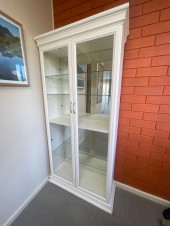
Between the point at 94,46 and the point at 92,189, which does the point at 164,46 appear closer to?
the point at 94,46

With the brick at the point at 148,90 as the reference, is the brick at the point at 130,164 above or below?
below

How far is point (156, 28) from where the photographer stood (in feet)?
3.32

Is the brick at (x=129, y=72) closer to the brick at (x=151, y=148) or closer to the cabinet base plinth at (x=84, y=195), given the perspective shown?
the brick at (x=151, y=148)

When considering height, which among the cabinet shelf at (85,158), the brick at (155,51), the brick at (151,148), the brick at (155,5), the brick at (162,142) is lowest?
the cabinet shelf at (85,158)

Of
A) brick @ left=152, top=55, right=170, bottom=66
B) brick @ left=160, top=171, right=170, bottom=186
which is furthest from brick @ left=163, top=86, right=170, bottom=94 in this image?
brick @ left=160, top=171, right=170, bottom=186

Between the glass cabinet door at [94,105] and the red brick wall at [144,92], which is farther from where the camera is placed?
the glass cabinet door at [94,105]

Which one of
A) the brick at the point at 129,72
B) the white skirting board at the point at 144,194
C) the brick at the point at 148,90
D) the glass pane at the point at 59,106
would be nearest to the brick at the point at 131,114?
the brick at the point at 148,90

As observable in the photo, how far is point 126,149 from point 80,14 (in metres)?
1.81

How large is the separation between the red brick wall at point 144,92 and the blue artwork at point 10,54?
0.72 metres

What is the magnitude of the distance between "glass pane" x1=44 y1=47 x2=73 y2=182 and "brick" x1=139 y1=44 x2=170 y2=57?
34.1 inches

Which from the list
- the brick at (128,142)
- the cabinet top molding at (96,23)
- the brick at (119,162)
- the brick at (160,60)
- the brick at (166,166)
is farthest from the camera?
the brick at (119,162)

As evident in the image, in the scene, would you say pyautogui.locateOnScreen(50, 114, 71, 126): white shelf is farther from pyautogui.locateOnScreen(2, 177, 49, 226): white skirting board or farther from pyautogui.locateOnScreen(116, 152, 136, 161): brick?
pyautogui.locateOnScreen(2, 177, 49, 226): white skirting board

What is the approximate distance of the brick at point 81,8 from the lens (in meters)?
1.23

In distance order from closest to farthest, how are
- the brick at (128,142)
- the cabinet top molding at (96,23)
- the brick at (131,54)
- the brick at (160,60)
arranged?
the cabinet top molding at (96,23) < the brick at (160,60) < the brick at (131,54) < the brick at (128,142)
